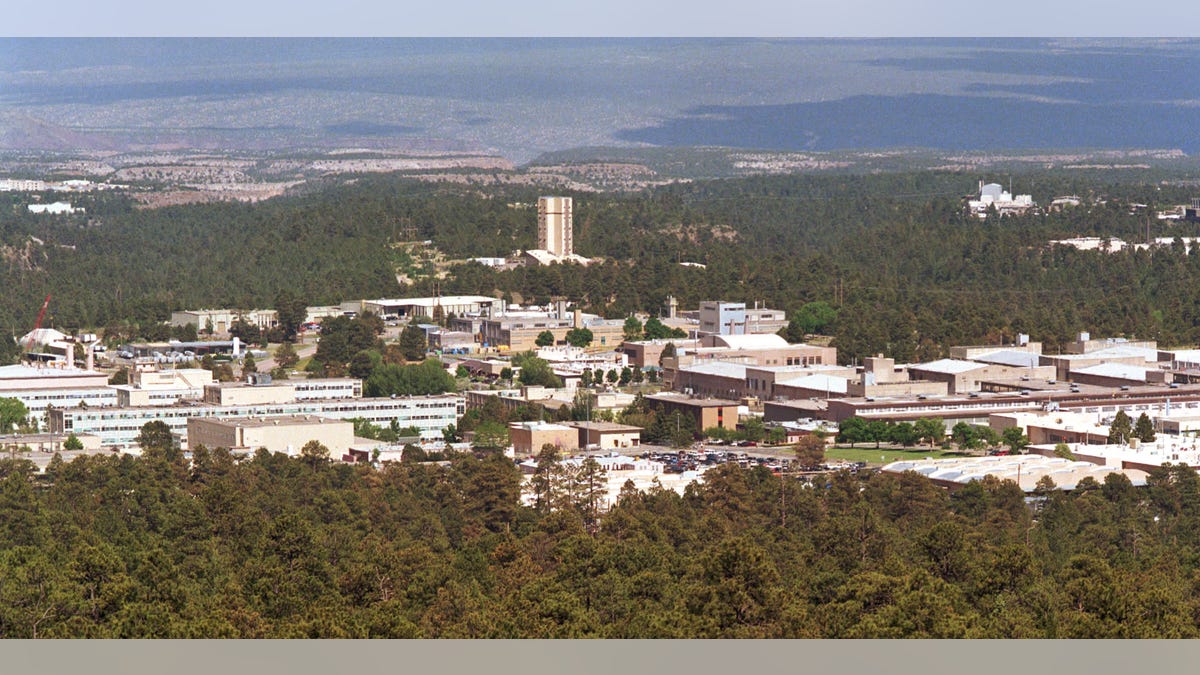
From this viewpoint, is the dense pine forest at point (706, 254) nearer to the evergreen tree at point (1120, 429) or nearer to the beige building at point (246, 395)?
the evergreen tree at point (1120, 429)

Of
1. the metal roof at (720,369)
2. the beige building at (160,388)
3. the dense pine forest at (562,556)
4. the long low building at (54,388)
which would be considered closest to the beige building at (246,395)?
the beige building at (160,388)

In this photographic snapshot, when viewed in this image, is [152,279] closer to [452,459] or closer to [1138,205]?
[1138,205]

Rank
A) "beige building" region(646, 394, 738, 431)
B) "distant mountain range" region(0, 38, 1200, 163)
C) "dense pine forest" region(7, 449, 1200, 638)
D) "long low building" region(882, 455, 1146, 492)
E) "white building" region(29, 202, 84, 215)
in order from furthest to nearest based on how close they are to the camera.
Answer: "white building" region(29, 202, 84, 215) → "beige building" region(646, 394, 738, 431) → "long low building" region(882, 455, 1146, 492) → "distant mountain range" region(0, 38, 1200, 163) → "dense pine forest" region(7, 449, 1200, 638)

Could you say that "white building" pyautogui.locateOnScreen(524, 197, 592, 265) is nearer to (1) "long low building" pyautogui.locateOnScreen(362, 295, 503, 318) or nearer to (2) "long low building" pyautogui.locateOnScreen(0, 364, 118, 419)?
(1) "long low building" pyautogui.locateOnScreen(362, 295, 503, 318)

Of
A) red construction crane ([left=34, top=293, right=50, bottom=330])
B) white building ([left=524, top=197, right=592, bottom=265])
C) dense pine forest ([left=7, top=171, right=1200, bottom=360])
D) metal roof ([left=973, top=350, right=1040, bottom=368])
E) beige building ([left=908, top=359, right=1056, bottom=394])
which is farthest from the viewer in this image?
white building ([left=524, top=197, right=592, bottom=265])

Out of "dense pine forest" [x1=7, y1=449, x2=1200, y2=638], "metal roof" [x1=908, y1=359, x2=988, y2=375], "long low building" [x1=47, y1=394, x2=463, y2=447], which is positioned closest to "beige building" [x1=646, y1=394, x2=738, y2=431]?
"long low building" [x1=47, y1=394, x2=463, y2=447]

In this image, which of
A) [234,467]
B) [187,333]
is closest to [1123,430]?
[234,467]

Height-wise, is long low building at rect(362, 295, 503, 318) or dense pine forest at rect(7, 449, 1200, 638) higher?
long low building at rect(362, 295, 503, 318)
